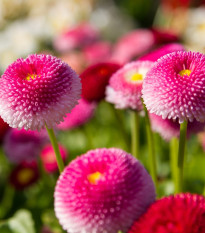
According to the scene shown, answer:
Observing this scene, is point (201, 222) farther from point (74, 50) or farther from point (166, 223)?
point (74, 50)

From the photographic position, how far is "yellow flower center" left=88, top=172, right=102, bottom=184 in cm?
51

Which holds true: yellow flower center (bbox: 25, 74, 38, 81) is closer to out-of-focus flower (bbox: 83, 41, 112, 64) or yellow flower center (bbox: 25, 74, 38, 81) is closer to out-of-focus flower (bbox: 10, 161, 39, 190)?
out-of-focus flower (bbox: 10, 161, 39, 190)

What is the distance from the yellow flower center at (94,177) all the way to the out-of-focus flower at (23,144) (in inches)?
17.8

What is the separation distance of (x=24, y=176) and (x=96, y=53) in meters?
0.77

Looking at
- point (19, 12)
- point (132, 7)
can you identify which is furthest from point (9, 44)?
point (132, 7)

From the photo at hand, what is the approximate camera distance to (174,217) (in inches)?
16.5

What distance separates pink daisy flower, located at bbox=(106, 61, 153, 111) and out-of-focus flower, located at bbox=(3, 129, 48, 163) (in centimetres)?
36

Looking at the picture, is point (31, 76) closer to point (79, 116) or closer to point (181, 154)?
point (181, 154)

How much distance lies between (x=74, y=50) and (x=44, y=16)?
49cm

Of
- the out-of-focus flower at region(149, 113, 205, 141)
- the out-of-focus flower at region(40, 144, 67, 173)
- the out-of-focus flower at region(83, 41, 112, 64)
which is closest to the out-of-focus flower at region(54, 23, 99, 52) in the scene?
the out-of-focus flower at region(83, 41, 112, 64)

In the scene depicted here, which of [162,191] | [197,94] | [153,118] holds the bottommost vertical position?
[162,191]

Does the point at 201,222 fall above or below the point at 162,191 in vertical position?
above

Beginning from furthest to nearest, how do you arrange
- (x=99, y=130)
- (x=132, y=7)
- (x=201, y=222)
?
(x=132, y=7)
(x=99, y=130)
(x=201, y=222)

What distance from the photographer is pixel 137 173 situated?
0.52 metres
